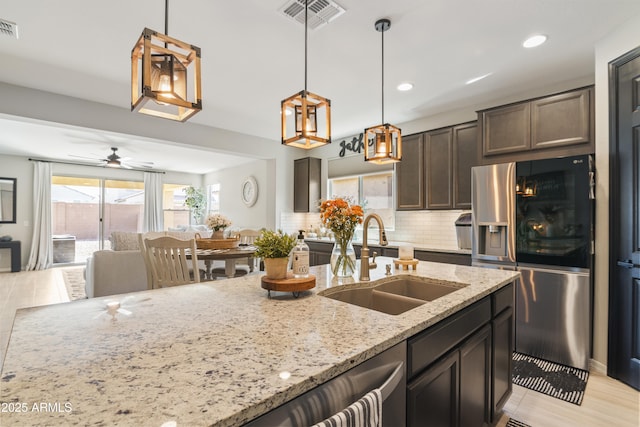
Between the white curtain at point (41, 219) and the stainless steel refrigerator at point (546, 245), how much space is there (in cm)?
942

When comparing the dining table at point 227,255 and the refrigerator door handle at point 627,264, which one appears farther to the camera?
the dining table at point 227,255

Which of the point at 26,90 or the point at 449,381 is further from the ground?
the point at 26,90

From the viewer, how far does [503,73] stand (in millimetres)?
3209

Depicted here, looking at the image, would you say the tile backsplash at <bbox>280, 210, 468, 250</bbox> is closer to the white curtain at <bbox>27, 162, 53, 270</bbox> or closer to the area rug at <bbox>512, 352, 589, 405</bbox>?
the area rug at <bbox>512, 352, 589, 405</bbox>

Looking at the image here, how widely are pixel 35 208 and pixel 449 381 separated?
9700 mm

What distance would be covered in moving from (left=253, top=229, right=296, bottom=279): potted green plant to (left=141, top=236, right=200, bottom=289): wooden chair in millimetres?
1643

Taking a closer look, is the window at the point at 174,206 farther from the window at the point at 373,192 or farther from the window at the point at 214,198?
the window at the point at 373,192

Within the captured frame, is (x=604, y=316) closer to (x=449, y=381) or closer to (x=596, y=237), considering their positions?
(x=596, y=237)

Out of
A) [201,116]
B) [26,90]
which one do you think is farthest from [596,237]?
[26,90]

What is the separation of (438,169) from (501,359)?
267cm

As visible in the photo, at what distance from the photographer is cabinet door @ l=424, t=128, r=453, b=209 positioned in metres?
3.98

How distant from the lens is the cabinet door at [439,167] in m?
3.98

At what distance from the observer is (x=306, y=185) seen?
5887mm

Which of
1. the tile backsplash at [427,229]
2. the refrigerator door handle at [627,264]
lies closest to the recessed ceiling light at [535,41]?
Answer: the refrigerator door handle at [627,264]
